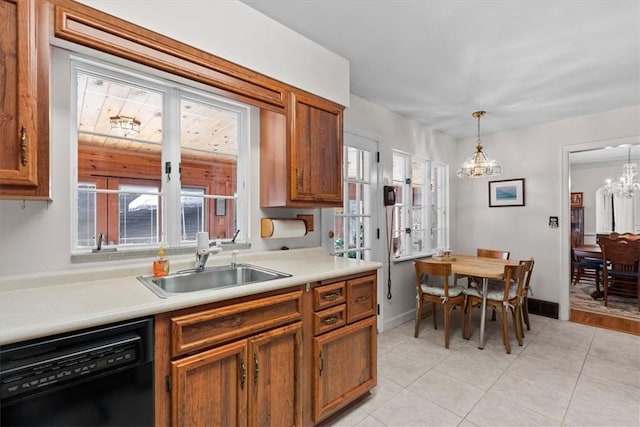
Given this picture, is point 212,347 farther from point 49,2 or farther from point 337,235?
point 337,235

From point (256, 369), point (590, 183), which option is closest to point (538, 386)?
point (256, 369)

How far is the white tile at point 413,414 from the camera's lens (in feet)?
6.00

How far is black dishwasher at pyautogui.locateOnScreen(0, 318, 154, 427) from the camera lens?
35.3 inches

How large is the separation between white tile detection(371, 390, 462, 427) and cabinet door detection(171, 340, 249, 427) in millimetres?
968

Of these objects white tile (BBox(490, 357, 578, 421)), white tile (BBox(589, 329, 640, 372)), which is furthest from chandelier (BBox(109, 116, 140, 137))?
white tile (BBox(589, 329, 640, 372))

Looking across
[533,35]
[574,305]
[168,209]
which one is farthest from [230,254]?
[574,305]

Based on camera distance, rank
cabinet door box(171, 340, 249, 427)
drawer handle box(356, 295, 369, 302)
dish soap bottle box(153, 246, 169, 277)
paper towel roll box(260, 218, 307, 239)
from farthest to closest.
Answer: paper towel roll box(260, 218, 307, 239) < drawer handle box(356, 295, 369, 302) < dish soap bottle box(153, 246, 169, 277) < cabinet door box(171, 340, 249, 427)

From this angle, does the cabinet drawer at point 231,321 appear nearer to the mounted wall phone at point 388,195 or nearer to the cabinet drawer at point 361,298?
the cabinet drawer at point 361,298

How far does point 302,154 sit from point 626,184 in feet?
19.8

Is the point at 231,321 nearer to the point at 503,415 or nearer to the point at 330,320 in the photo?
the point at 330,320

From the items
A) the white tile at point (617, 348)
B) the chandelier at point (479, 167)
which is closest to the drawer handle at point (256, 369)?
the chandelier at point (479, 167)

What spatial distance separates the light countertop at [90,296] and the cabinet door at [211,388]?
247 mm

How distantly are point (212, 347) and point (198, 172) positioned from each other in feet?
3.80

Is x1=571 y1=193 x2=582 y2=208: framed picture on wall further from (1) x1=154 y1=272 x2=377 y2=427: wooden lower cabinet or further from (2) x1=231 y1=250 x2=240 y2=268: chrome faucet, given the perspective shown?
(2) x1=231 y1=250 x2=240 y2=268: chrome faucet
